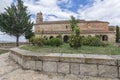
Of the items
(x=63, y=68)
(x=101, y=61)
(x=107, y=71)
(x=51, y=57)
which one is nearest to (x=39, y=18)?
(x=51, y=57)

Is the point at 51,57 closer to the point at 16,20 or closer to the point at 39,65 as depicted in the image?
the point at 39,65

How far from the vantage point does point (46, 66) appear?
5.78m

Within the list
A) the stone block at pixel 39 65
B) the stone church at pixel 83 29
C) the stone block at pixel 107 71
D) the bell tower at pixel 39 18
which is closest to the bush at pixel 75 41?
the stone block at pixel 39 65

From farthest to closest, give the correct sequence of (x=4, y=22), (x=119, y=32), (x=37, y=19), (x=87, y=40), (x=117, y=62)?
(x=37, y=19)
(x=119, y=32)
(x=4, y=22)
(x=87, y=40)
(x=117, y=62)

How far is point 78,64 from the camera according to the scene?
5.36 meters

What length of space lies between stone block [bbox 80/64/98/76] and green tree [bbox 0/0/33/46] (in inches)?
923

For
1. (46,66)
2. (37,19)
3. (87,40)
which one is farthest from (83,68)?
(37,19)

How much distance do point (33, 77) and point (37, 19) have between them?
56.1 metres

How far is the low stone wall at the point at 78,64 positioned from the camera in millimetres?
5055

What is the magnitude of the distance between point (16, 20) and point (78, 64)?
23.6 m

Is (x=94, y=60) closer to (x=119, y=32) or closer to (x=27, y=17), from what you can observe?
(x=27, y=17)

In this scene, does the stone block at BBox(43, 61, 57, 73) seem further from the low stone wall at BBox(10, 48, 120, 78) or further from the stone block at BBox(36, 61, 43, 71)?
the stone block at BBox(36, 61, 43, 71)

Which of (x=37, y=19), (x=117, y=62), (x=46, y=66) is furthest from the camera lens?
(x=37, y=19)

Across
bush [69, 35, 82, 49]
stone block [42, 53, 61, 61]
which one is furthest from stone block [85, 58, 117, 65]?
bush [69, 35, 82, 49]
